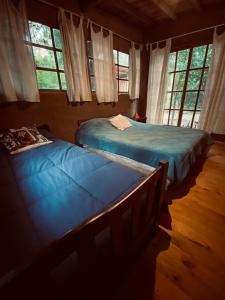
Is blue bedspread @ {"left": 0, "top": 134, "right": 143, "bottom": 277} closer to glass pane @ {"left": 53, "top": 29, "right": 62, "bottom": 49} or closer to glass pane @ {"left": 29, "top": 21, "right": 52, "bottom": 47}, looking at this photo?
glass pane @ {"left": 29, "top": 21, "right": 52, "bottom": 47}

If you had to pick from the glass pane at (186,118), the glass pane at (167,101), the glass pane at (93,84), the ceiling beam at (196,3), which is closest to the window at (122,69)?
the glass pane at (93,84)

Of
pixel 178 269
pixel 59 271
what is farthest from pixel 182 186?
pixel 59 271

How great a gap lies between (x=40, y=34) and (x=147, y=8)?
2.24 meters

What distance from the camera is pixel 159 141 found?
2135 millimetres

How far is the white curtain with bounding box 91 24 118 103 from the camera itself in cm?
288

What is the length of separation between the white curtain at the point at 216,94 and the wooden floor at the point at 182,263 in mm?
2266

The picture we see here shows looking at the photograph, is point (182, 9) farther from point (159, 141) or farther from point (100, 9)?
point (159, 141)

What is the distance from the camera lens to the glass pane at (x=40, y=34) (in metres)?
2.19

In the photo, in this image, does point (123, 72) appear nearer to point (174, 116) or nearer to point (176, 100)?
point (176, 100)

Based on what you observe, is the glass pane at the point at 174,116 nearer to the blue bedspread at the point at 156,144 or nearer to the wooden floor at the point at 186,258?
the blue bedspread at the point at 156,144

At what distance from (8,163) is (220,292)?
1978 mm

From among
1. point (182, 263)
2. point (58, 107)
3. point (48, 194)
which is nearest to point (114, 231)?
point (48, 194)

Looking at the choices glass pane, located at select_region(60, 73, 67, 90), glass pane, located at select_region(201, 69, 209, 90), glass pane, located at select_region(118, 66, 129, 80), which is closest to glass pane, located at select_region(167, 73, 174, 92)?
glass pane, located at select_region(201, 69, 209, 90)

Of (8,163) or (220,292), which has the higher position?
(8,163)
